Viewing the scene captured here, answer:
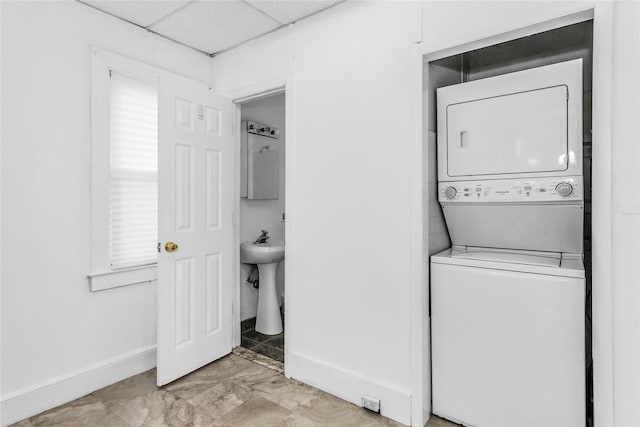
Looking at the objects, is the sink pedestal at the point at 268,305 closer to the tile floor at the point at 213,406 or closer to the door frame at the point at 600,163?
the tile floor at the point at 213,406

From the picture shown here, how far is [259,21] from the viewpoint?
2.46 metres

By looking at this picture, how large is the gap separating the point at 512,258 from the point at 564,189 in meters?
0.43

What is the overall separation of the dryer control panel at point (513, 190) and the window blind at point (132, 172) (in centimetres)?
206

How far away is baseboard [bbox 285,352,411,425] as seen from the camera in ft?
6.69

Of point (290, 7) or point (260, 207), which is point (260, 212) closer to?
point (260, 207)

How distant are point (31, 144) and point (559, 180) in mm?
2866

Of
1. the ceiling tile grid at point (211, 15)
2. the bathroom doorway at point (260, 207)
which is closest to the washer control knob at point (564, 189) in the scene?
the ceiling tile grid at point (211, 15)

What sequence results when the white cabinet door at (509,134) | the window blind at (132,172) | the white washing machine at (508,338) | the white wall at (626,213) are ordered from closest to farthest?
the white wall at (626,213) → the white washing machine at (508,338) → the white cabinet door at (509,134) → the window blind at (132,172)

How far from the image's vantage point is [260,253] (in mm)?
3242

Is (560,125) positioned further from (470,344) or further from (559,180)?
(470,344)

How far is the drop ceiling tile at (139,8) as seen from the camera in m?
2.26

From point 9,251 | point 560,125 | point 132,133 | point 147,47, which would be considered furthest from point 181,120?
point 560,125

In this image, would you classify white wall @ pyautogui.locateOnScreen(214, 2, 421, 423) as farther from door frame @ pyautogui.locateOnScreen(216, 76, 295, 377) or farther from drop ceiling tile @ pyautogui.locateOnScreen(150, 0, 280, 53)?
drop ceiling tile @ pyautogui.locateOnScreen(150, 0, 280, 53)

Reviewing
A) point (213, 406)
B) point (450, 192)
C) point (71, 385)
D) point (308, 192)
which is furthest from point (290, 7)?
point (71, 385)
